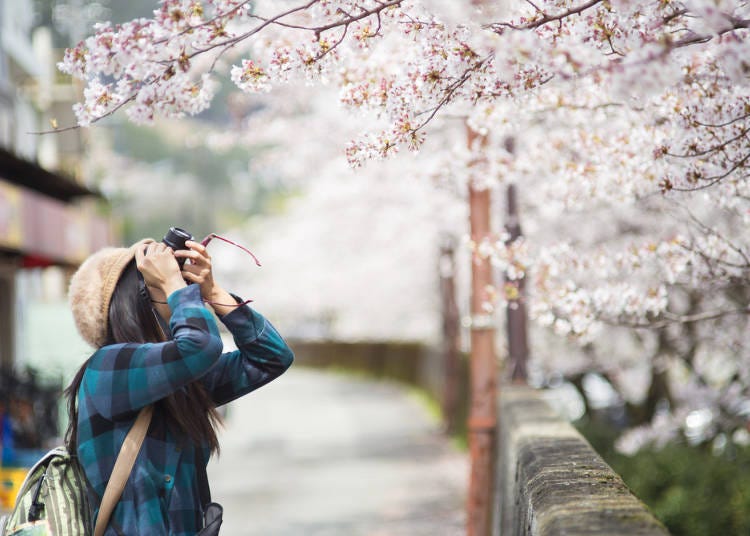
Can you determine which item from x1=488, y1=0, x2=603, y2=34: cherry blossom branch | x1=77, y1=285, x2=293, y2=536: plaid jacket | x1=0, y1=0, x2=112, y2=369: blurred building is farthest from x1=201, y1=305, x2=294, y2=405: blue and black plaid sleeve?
x1=0, y1=0, x2=112, y2=369: blurred building

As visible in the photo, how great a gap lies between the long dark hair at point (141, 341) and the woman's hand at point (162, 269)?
0.32 ft

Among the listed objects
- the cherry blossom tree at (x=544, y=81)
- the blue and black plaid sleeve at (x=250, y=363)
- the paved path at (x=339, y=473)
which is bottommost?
the paved path at (x=339, y=473)

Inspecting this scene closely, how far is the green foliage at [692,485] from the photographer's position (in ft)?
26.4

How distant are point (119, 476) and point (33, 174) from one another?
48.9ft

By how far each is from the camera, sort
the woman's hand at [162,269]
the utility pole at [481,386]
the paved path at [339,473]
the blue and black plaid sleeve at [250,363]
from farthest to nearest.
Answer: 1. the paved path at [339,473]
2. the utility pole at [481,386]
3. the blue and black plaid sleeve at [250,363]
4. the woman's hand at [162,269]

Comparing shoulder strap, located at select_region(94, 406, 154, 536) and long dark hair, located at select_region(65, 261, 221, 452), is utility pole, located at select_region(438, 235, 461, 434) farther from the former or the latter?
shoulder strap, located at select_region(94, 406, 154, 536)

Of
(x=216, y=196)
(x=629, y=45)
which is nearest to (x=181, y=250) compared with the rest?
(x=629, y=45)

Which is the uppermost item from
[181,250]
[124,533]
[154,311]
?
[181,250]

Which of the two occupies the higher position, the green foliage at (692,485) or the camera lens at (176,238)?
the camera lens at (176,238)

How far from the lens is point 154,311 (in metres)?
3.16

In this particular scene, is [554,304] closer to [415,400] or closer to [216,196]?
[415,400]

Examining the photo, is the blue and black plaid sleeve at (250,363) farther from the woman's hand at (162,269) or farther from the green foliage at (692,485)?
the green foliage at (692,485)

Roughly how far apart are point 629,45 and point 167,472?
2361 millimetres

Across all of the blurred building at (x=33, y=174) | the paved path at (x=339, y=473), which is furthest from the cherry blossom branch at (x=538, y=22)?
the blurred building at (x=33, y=174)
